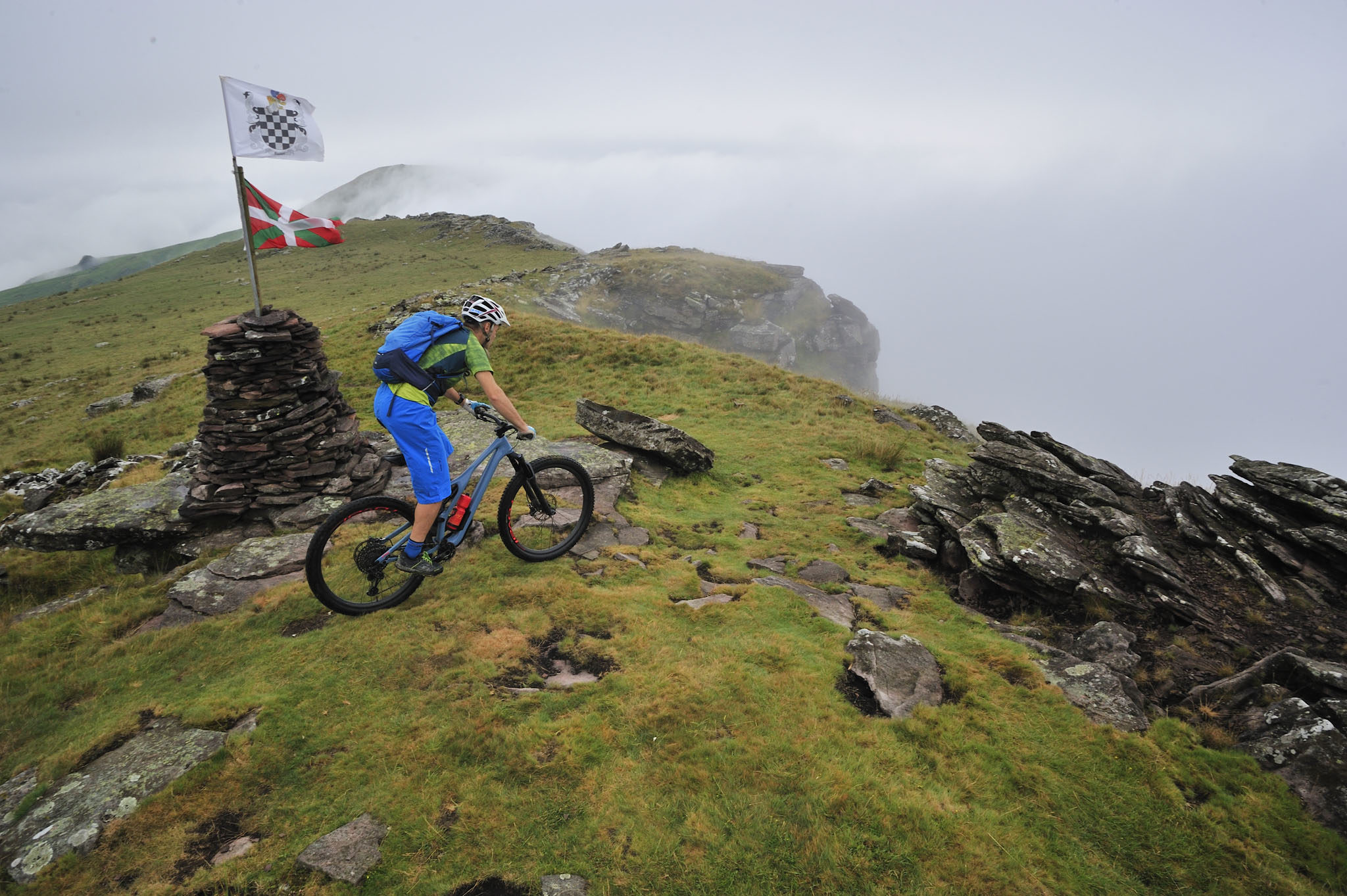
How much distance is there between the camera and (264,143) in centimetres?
1100

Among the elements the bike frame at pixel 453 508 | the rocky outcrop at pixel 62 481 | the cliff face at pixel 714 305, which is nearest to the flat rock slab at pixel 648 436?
the bike frame at pixel 453 508

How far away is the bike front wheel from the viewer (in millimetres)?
8789

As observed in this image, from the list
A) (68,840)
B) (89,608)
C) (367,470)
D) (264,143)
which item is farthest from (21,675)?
(264,143)

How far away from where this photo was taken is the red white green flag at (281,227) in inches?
426

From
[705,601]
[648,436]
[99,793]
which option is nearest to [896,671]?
[705,601]

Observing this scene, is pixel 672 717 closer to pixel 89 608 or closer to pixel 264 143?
pixel 89 608

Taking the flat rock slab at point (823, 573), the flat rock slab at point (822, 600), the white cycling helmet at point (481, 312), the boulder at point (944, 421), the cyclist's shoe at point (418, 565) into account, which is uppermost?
the white cycling helmet at point (481, 312)

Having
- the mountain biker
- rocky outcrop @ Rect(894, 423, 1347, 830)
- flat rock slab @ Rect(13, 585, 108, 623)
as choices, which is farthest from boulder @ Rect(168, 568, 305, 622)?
rocky outcrop @ Rect(894, 423, 1347, 830)

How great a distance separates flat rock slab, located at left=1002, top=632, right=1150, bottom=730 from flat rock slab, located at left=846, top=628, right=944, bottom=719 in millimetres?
1546

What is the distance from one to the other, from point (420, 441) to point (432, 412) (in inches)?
16.2

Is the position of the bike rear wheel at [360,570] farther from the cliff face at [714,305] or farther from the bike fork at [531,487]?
the cliff face at [714,305]

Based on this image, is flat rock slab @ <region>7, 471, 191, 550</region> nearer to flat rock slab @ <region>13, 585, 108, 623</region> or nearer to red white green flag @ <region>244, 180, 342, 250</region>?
flat rock slab @ <region>13, 585, 108, 623</region>

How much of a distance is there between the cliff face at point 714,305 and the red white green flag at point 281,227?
36.7m

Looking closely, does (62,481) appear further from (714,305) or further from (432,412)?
(714,305)
